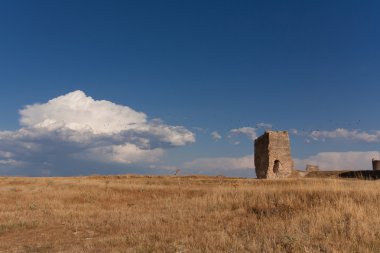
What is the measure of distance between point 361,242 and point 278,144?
28.0m

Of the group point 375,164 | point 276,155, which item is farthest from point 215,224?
point 375,164

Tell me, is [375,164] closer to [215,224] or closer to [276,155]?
[276,155]

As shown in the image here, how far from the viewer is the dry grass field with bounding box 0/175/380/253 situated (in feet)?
26.0

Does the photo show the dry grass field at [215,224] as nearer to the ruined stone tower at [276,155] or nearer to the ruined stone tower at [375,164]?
the ruined stone tower at [276,155]

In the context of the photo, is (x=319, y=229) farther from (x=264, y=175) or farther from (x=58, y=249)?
(x=264, y=175)

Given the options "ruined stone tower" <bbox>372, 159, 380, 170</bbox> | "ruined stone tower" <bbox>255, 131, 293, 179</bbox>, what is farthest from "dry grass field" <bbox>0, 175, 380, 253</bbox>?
"ruined stone tower" <bbox>372, 159, 380, 170</bbox>

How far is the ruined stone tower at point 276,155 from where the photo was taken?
34.8 metres

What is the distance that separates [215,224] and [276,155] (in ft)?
80.9

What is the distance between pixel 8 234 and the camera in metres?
11.8

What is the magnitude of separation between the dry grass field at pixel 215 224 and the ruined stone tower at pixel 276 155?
1767 cm

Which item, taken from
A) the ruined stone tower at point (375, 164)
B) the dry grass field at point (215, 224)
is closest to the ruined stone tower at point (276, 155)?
the dry grass field at point (215, 224)

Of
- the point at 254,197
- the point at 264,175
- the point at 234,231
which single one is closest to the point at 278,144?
the point at 264,175

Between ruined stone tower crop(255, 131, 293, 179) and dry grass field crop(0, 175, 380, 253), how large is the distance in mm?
17666

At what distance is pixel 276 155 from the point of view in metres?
35.0
